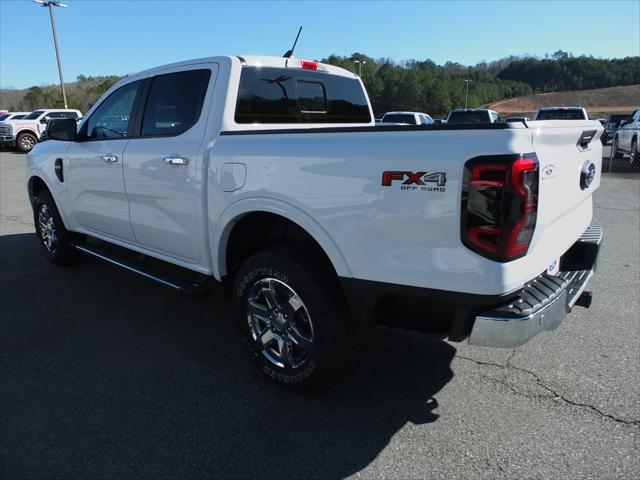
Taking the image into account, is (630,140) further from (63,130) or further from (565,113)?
(63,130)

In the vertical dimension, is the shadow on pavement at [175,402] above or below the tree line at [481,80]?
below

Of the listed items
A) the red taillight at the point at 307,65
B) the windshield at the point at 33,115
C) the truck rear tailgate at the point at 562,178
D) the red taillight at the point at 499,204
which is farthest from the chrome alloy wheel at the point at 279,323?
the windshield at the point at 33,115

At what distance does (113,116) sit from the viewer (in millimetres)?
4355

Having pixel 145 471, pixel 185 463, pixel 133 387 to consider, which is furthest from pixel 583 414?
pixel 133 387

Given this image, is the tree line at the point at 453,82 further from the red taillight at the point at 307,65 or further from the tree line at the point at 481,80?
the red taillight at the point at 307,65

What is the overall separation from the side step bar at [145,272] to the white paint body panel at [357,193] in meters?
0.15

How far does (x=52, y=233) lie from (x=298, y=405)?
4.03m

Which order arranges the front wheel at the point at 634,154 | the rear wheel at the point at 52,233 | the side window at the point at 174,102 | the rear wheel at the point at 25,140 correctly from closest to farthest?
the side window at the point at 174,102, the rear wheel at the point at 52,233, the front wheel at the point at 634,154, the rear wheel at the point at 25,140

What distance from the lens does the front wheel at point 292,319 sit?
8.92 ft

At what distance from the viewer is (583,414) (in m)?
2.74

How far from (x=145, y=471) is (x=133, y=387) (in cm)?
82

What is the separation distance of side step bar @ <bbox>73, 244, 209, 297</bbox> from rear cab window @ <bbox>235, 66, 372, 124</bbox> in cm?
123

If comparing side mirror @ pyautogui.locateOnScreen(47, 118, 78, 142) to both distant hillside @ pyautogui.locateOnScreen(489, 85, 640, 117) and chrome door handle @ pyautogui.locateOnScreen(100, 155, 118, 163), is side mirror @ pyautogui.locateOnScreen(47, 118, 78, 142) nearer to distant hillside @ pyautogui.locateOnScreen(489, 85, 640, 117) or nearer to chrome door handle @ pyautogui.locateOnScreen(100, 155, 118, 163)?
chrome door handle @ pyautogui.locateOnScreen(100, 155, 118, 163)

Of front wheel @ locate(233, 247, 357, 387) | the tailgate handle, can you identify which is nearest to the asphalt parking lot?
front wheel @ locate(233, 247, 357, 387)
